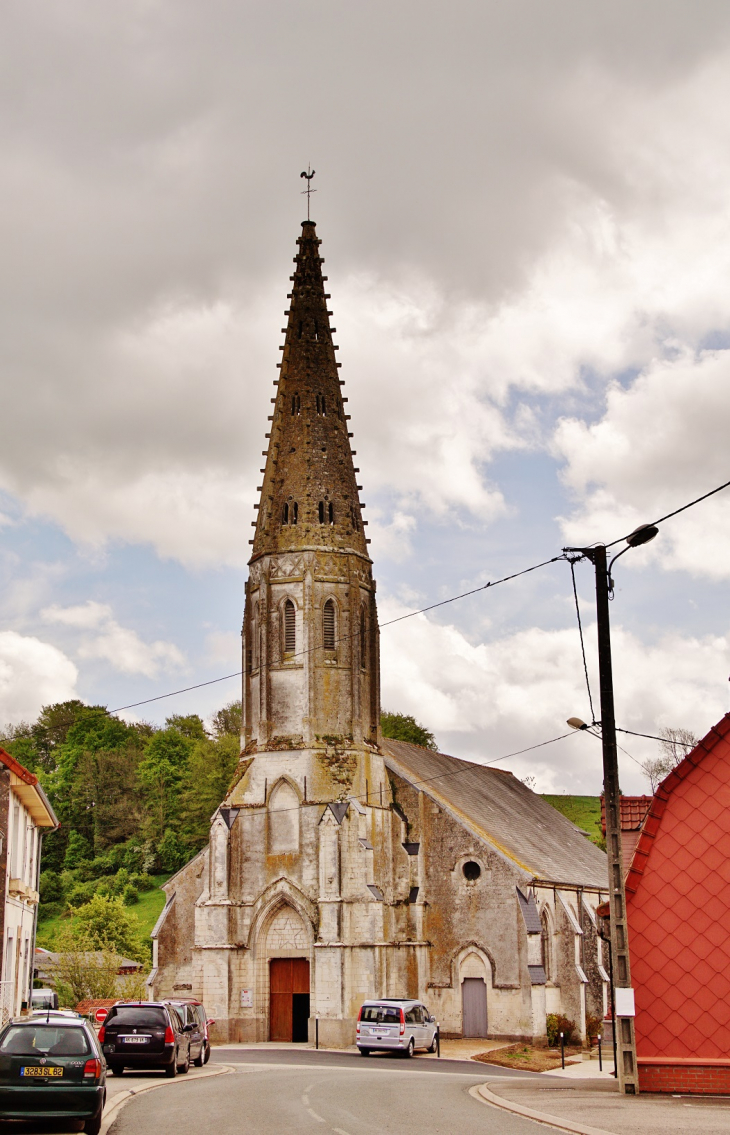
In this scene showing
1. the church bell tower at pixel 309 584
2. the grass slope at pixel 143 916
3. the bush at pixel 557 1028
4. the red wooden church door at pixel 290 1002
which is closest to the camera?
the bush at pixel 557 1028

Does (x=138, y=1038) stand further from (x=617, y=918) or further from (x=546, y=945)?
(x=546, y=945)

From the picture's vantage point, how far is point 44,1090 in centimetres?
1455

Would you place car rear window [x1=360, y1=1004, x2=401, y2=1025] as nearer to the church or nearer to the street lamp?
the church

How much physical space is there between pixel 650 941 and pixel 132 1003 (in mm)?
10198

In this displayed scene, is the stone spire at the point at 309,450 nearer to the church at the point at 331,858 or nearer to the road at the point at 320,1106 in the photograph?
the church at the point at 331,858

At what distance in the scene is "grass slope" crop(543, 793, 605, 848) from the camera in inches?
4326

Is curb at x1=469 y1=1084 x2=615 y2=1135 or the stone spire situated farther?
the stone spire

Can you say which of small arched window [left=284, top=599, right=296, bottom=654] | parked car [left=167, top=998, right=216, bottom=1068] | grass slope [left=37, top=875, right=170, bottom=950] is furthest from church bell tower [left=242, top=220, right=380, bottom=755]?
grass slope [left=37, top=875, right=170, bottom=950]

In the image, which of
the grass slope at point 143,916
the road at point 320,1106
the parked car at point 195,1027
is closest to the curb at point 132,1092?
the road at point 320,1106

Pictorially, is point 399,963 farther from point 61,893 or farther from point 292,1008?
point 61,893

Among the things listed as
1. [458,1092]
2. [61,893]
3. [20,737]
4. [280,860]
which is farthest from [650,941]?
[20,737]

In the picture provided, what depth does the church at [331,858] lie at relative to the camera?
41406 mm

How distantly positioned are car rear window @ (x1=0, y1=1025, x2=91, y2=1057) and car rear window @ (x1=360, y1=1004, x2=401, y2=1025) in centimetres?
1980

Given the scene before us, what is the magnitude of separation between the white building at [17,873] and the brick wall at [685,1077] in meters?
16.1
